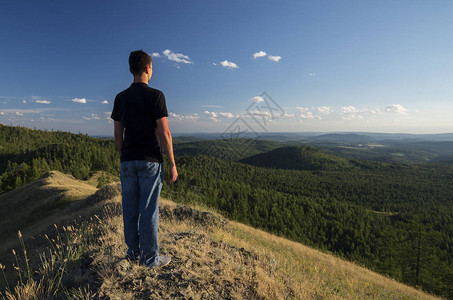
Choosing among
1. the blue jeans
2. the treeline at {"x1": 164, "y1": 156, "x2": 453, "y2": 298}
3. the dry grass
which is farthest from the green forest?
the blue jeans

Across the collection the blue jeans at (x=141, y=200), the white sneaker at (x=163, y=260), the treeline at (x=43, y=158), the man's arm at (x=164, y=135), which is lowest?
the treeline at (x=43, y=158)

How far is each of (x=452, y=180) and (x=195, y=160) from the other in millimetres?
201419

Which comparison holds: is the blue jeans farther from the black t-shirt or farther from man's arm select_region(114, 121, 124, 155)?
man's arm select_region(114, 121, 124, 155)

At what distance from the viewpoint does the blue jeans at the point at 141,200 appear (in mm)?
3008

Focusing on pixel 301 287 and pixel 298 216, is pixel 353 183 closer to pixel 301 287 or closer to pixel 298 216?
pixel 298 216

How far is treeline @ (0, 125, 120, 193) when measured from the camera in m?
50.7

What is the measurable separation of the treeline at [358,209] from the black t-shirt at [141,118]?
27.8 metres

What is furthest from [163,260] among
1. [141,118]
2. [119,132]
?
[141,118]

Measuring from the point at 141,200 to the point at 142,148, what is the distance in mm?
812

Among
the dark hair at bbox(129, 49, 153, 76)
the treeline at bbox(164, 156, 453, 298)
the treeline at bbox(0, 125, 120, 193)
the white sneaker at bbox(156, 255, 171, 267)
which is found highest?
the dark hair at bbox(129, 49, 153, 76)

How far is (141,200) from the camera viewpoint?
3035 mm

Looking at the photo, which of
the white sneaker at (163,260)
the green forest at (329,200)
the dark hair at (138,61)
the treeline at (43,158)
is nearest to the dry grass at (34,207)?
the green forest at (329,200)

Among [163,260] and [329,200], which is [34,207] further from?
[329,200]

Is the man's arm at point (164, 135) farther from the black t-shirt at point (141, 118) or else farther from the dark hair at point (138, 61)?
the dark hair at point (138, 61)
